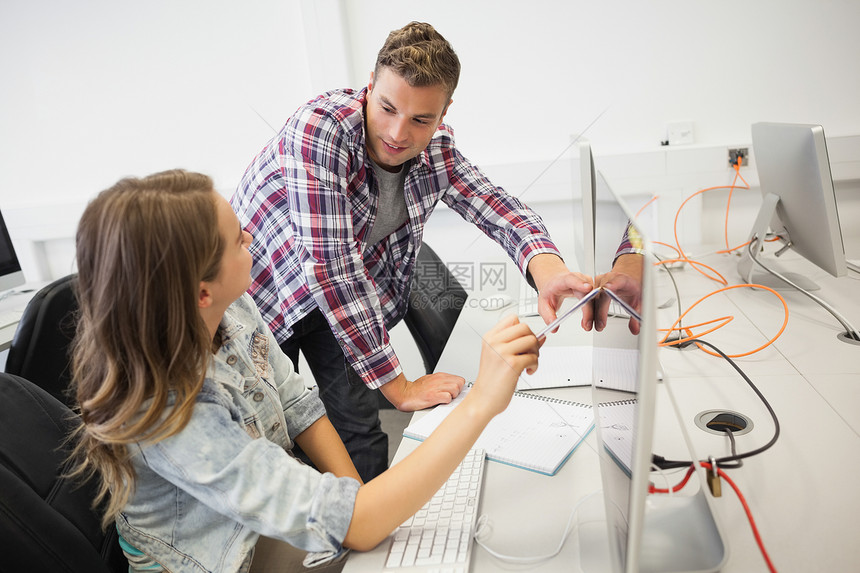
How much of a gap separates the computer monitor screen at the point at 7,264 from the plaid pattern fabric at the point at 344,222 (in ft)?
4.84

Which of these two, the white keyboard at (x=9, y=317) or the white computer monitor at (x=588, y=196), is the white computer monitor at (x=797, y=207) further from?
the white keyboard at (x=9, y=317)

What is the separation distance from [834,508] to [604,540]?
295 mm

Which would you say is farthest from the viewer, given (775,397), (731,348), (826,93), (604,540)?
(826,93)

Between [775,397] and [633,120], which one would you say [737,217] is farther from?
[775,397]

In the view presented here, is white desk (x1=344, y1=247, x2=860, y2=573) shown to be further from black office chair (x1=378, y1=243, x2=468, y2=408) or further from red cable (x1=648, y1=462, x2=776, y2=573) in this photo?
black office chair (x1=378, y1=243, x2=468, y2=408)

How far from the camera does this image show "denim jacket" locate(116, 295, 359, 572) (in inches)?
26.7

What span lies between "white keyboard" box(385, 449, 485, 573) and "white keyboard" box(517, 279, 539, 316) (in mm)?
676

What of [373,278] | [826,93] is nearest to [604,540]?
[373,278]

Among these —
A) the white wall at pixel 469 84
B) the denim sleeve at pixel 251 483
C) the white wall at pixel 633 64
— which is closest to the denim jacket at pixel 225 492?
the denim sleeve at pixel 251 483

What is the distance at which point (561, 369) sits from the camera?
46.6 inches

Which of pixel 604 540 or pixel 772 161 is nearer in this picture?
pixel 604 540

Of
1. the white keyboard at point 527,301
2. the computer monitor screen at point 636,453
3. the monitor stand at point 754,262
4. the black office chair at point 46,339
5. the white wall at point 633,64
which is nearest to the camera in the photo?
the computer monitor screen at point 636,453

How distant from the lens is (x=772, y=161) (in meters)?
1.59

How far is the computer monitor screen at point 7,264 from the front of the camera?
2.33m
